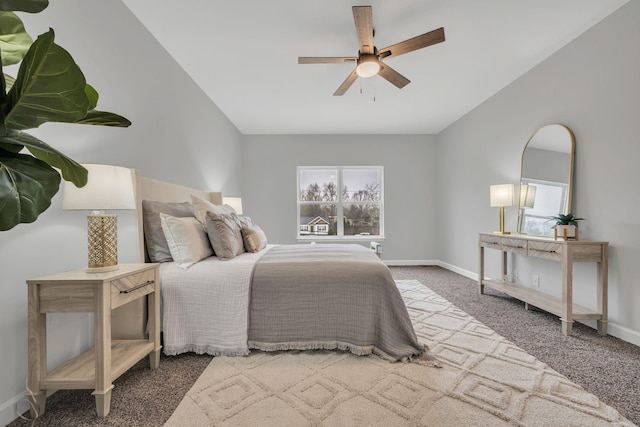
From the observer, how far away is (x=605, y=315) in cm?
233

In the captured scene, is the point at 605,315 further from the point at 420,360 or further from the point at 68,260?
the point at 68,260

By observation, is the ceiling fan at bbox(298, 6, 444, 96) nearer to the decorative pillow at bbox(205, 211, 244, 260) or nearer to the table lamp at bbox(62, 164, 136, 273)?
the decorative pillow at bbox(205, 211, 244, 260)

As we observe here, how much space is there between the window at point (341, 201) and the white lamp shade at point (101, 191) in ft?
13.9

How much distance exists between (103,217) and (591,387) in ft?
9.51

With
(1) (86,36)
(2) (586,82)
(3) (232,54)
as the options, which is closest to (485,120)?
(2) (586,82)

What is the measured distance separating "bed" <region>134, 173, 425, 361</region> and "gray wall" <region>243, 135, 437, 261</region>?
3.65 meters

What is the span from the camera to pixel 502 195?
3.43 meters

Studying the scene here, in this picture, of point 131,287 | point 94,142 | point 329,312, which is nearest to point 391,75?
point 329,312

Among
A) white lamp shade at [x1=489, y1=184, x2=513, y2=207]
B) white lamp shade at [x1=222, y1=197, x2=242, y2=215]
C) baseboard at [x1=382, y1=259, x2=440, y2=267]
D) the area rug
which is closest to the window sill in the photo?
baseboard at [x1=382, y1=259, x2=440, y2=267]

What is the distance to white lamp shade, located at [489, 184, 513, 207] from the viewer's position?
3381 mm

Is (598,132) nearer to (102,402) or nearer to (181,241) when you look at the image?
(181,241)

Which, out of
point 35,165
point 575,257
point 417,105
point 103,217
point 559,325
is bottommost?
point 559,325

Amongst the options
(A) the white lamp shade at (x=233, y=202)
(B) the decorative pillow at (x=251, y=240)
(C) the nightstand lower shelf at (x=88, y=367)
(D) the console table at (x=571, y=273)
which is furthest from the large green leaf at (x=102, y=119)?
(A) the white lamp shade at (x=233, y=202)

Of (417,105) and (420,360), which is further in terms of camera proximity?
(417,105)
